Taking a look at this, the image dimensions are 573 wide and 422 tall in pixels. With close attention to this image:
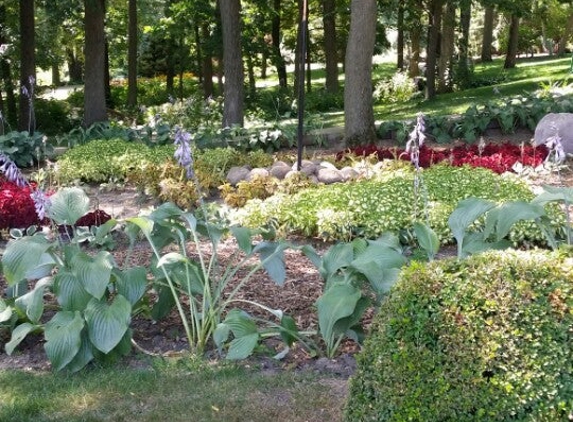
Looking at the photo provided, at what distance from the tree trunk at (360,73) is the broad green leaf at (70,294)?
7787 mm

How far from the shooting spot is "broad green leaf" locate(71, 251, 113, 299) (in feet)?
14.4

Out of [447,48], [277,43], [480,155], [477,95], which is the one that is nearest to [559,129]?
[480,155]

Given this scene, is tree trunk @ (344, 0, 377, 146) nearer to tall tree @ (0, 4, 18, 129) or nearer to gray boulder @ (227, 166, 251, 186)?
gray boulder @ (227, 166, 251, 186)

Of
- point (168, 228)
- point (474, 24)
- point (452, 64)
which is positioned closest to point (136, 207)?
point (168, 228)

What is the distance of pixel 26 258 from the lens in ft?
15.0

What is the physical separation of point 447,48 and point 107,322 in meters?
19.0

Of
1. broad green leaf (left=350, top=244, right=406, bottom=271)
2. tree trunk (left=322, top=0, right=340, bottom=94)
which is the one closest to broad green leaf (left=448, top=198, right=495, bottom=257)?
broad green leaf (left=350, top=244, right=406, bottom=271)

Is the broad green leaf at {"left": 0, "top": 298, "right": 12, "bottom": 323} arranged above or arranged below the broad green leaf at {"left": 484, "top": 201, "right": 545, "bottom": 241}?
below

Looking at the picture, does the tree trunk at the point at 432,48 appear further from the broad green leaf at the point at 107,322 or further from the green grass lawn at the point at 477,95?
the broad green leaf at the point at 107,322

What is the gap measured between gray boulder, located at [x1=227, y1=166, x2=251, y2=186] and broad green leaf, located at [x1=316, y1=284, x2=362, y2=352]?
5.53 m

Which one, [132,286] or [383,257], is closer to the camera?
[383,257]

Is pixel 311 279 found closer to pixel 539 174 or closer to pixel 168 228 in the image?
pixel 168 228

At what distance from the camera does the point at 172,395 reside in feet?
13.2

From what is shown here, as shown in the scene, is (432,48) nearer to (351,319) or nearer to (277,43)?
(277,43)
